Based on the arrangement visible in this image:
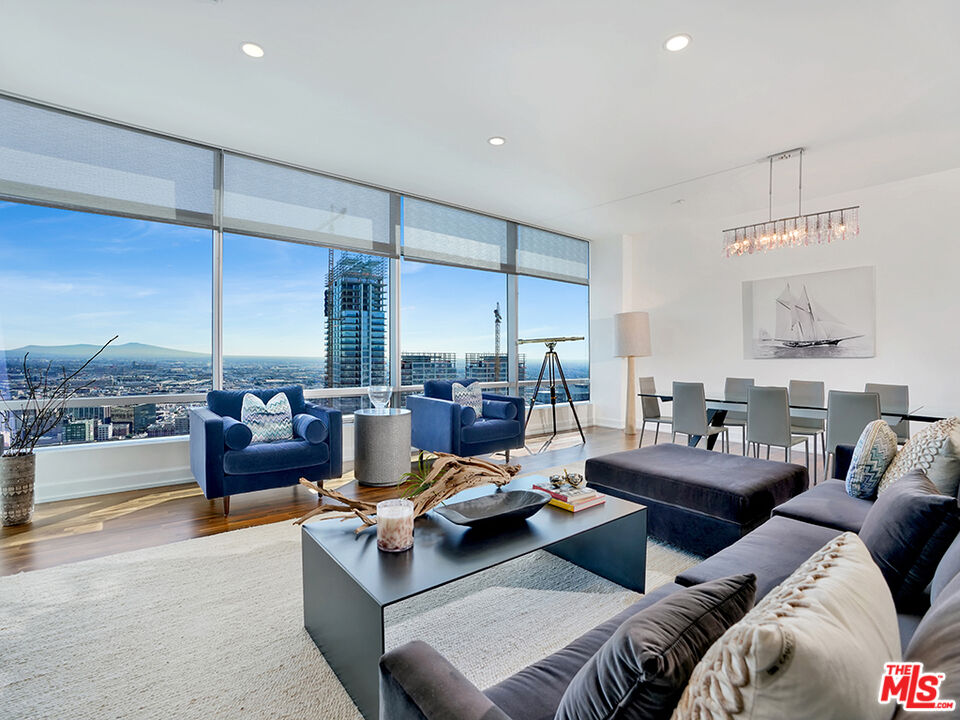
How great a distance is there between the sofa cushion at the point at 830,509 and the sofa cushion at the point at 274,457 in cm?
288

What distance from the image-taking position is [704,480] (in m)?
2.47

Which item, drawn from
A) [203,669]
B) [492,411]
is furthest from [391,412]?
[203,669]

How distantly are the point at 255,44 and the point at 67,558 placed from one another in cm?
304

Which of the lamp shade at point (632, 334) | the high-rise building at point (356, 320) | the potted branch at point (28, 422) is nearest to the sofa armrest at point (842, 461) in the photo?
the lamp shade at point (632, 334)

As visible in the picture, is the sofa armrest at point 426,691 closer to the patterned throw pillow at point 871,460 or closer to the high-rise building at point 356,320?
the patterned throw pillow at point 871,460

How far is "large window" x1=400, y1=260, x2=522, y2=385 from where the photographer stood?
5324mm

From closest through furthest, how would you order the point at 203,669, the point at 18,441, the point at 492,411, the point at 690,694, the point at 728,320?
the point at 690,694 → the point at 203,669 → the point at 18,441 → the point at 492,411 → the point at 728,320

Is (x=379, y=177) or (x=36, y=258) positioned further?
(x=379, y=177)

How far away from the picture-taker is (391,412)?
3977 millimetres

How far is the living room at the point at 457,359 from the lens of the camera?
1271 mm

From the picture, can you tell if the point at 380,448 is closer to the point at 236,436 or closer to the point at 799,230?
the point at 236,436

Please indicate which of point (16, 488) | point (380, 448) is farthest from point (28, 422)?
point (380, 448)

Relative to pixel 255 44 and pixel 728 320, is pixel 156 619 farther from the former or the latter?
pixel 728 320
